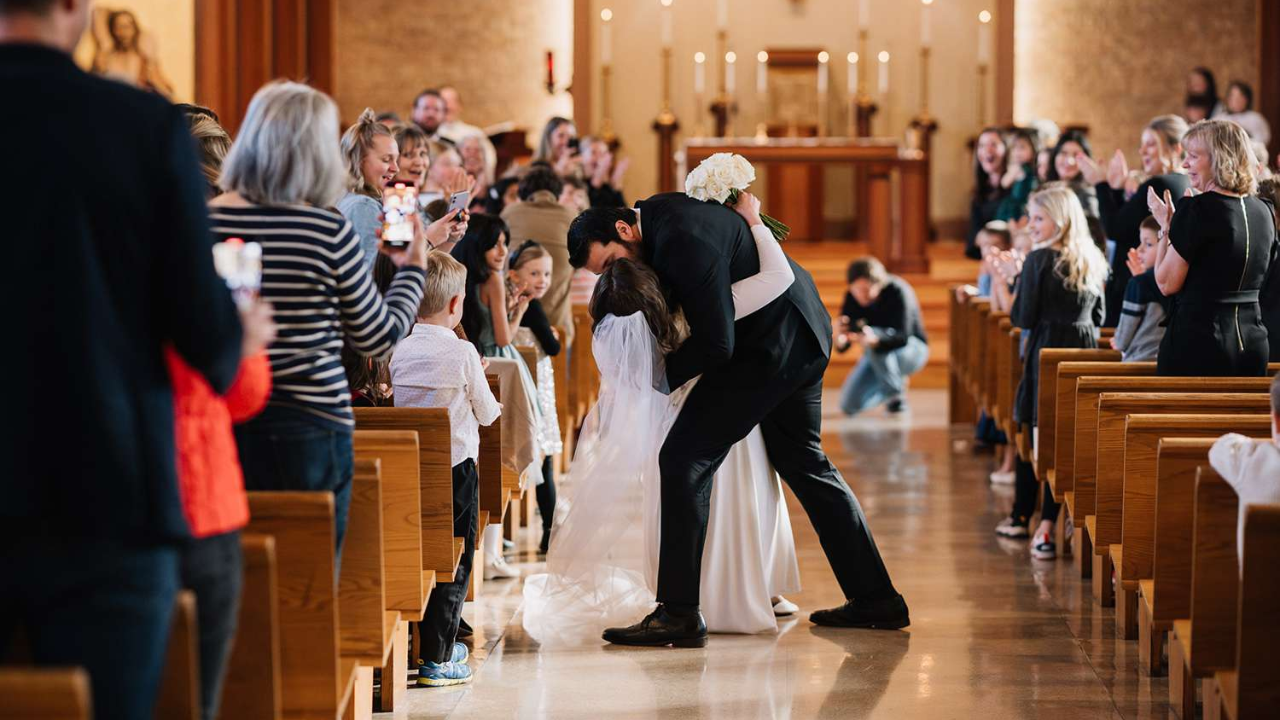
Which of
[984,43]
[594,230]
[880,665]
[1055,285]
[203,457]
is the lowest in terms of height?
[880,665]

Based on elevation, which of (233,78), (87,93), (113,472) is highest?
(233,78)

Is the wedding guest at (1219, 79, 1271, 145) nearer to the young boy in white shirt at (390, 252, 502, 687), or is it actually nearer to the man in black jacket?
the young boy in white shirt at (390, 252, 502, 687)

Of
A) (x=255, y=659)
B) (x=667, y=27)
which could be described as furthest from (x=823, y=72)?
(x=255, y=659)

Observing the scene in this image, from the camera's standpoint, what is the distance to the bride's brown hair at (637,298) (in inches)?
176

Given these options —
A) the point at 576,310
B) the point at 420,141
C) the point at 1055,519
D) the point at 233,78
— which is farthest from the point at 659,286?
the point at 233,78

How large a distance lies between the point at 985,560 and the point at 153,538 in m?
4.29

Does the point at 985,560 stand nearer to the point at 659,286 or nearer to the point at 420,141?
the point at 659,286

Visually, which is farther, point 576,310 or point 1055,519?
point 576,310

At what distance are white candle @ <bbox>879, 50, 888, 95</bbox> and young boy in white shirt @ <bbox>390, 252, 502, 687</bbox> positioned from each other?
11.0 meters

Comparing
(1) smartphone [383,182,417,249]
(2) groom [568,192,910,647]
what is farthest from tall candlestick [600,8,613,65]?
(1) smartphone [383,182,417,249]

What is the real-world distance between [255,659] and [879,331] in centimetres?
733

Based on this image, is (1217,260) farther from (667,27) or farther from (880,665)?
(667,27)

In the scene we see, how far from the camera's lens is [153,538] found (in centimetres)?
217

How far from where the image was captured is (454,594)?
4.35 m
